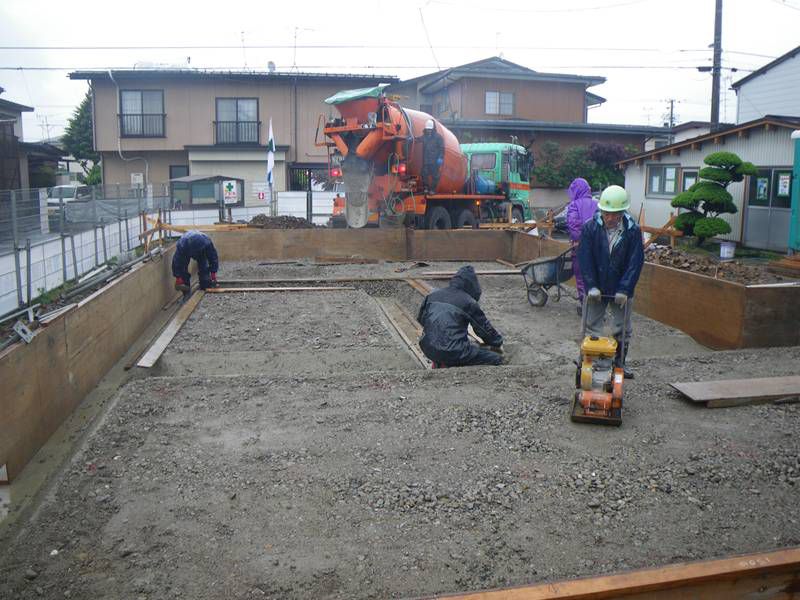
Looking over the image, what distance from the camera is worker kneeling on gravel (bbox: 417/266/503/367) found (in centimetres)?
738

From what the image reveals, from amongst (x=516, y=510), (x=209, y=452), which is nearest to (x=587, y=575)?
(x=516, y=510)

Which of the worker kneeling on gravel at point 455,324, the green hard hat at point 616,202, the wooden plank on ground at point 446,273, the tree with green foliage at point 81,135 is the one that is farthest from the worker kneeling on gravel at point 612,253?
the tree with green foliage at point 81,135

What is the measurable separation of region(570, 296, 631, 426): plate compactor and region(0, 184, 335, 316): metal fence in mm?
4684

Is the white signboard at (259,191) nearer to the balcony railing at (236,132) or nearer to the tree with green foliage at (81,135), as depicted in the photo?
the balcony railing at (236,132)

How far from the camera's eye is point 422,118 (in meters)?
17.0

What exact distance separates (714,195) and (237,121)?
68.0ft

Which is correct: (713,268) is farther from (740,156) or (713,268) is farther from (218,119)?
(218,119)

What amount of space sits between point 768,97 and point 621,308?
24.7 m

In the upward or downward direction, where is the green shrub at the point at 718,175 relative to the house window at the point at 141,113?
downward

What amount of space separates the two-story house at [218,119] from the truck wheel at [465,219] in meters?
14.1

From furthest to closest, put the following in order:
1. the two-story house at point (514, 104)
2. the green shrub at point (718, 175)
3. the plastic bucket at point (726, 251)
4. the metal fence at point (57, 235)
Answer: the two-story house at point (514, 104) → the green shrub at point (718, 175) → the plastic bucket at point (726, 251) → the metal fence at point (57, 235)

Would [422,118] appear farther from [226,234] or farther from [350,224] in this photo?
[226,234]

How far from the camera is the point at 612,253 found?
604 cm

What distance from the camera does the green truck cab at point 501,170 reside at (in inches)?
799
